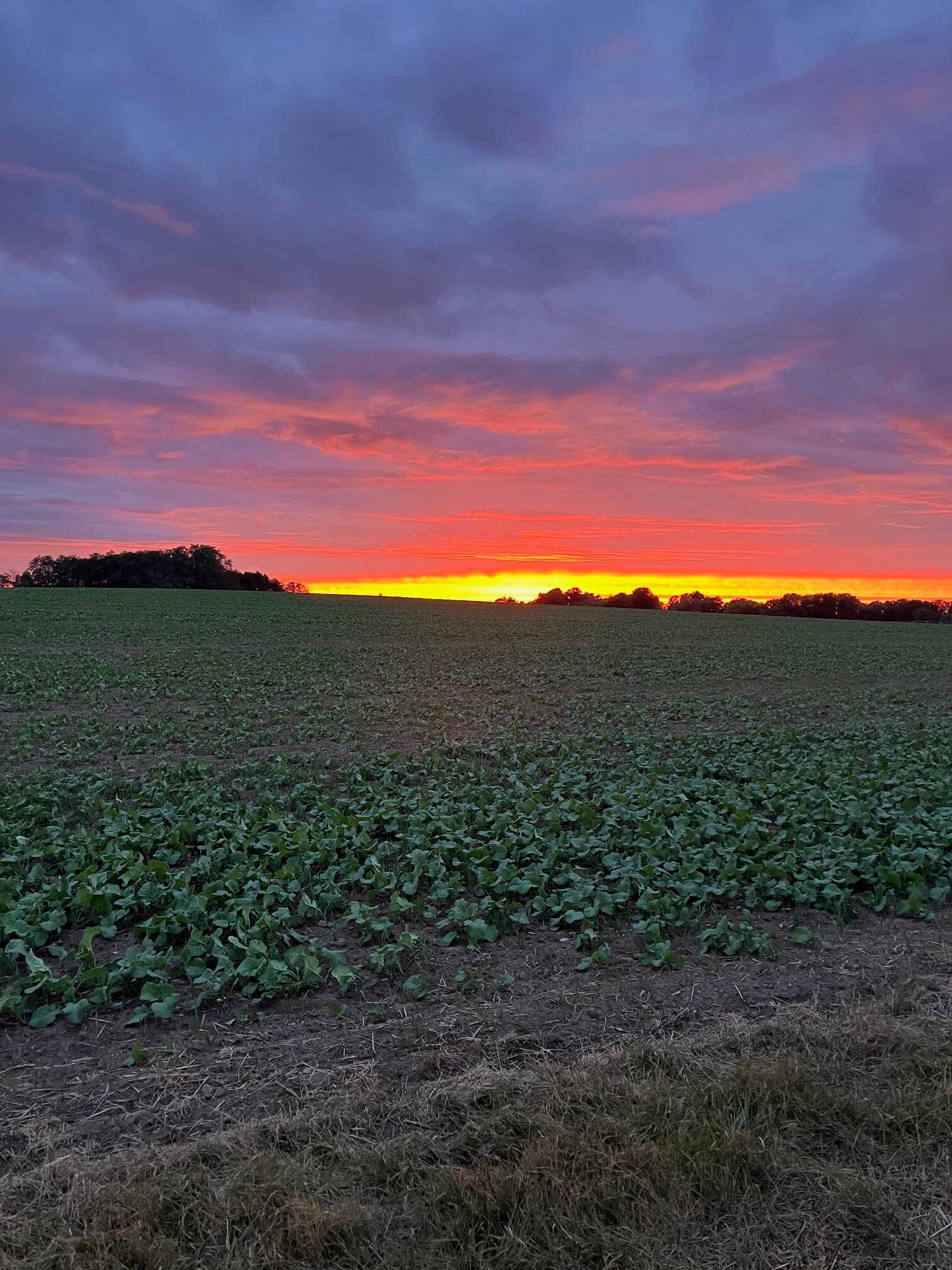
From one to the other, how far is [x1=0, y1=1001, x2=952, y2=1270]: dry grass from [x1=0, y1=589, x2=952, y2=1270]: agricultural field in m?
0.02

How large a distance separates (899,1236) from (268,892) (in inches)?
213

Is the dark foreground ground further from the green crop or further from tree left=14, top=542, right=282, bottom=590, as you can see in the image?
tree left=14, top=542, right=282, bottom=590

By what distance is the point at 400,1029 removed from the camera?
5.26 meters

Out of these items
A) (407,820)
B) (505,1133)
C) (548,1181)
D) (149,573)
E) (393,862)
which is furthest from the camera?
(149,573)

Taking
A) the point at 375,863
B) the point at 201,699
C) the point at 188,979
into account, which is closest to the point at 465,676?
the point at 201,699

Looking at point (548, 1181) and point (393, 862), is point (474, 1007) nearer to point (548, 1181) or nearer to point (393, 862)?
point (548, 1181)

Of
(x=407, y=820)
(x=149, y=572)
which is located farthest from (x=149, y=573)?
(x=407, y=820)

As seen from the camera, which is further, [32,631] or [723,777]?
[32,631]

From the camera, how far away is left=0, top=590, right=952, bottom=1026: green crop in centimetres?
655

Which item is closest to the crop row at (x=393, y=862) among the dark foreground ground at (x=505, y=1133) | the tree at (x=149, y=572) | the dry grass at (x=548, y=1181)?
the dark foreground ground at (x=505, y=1133)

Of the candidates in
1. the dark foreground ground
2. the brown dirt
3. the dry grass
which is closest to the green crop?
the brown dirt

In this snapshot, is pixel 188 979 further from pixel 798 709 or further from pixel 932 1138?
pixel 798 709

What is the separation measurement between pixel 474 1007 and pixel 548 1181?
178 cm

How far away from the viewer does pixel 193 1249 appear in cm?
349
